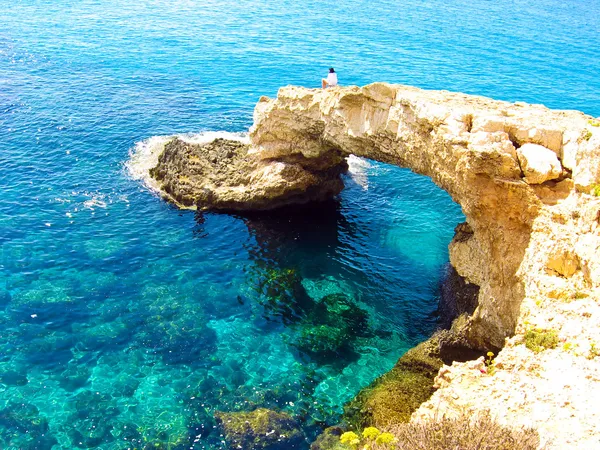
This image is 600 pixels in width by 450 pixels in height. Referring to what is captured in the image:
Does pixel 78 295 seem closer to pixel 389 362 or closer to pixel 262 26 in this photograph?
pixel 389 362

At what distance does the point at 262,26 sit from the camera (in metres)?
70.1

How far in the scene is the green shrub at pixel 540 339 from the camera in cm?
1598

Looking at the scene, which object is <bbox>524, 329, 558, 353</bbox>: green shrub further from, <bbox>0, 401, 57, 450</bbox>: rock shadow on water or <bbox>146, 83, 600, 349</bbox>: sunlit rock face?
<bbox>0, 401, 57, 450</bbox>: rock shadow on water

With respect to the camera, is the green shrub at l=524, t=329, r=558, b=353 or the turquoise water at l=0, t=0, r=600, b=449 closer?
the green shrub at l=524, t=329, r=558, b=353

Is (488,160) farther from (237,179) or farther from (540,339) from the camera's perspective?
(237,179)

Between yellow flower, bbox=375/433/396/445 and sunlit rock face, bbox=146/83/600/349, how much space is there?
25.1 ft

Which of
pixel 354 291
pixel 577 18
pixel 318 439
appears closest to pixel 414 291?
pixel 354 291

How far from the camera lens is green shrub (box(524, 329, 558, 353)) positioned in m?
16.0

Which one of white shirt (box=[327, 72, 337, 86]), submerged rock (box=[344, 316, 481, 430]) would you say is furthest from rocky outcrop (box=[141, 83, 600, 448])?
white shirt (box=[327, 72, 337, 86])

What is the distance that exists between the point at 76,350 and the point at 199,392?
19.6 ft

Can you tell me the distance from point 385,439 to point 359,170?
28.5 m

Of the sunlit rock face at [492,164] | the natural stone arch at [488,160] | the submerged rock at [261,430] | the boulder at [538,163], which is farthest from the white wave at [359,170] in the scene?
the submerged rock at [261,430]

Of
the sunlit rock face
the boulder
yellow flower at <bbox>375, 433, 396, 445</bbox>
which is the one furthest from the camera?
the boulder

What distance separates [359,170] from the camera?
132 ft
